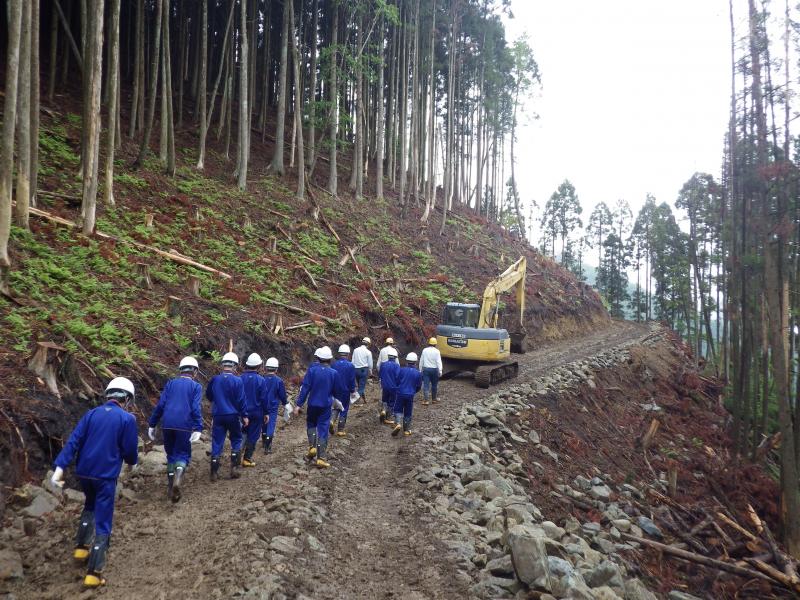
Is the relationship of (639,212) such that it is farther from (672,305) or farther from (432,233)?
(432,233)

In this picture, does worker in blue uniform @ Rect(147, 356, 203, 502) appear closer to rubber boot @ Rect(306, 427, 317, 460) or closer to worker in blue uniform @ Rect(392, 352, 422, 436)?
rubber boot @ Rect(306, 427, 317, 460)

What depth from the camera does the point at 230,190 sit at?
71.1 feet

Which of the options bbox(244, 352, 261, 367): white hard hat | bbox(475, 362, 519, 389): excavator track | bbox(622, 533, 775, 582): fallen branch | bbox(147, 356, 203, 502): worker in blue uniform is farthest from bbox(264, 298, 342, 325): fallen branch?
bbox(622, 533, 775, 582): fallen branch

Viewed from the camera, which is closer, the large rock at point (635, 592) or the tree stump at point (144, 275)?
the large rock at point (635, 592)

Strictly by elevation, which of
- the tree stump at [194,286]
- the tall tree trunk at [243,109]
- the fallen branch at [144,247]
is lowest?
the tree stump at [194,286]

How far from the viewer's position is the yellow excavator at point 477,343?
53.8ft

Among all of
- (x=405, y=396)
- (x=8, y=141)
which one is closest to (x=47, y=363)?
(x=8, y=141)

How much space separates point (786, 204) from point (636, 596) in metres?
14.2

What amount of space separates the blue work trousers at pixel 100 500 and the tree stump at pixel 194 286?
27.7ft

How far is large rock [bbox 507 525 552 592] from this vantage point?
560 centimetres

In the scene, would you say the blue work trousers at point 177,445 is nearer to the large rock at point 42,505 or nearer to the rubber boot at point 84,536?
the large rock at point 42,505

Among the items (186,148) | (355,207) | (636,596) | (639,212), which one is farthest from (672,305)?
(636,596)

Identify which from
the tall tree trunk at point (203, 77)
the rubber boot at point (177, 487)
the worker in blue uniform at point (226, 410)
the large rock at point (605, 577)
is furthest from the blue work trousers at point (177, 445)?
the tall tree trunk at point (203, 77)

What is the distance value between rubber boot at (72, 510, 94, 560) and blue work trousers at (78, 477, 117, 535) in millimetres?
117
